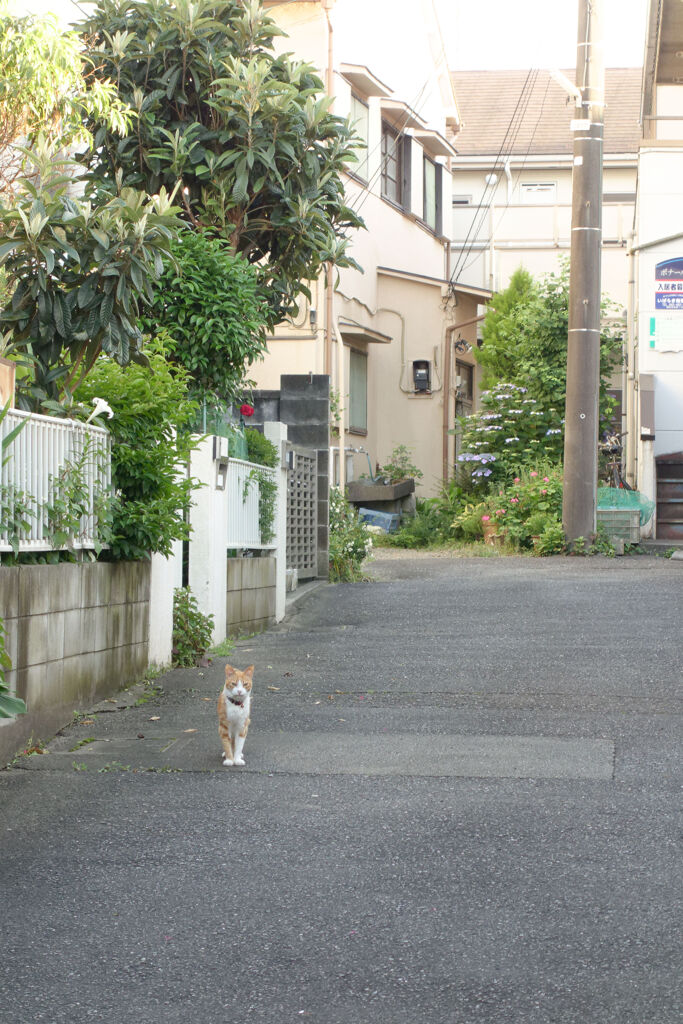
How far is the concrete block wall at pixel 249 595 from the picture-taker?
32.1ft

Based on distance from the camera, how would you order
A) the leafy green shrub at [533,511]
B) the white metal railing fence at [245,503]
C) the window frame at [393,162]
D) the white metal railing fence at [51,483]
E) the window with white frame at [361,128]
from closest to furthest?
the white metal railing fence at [51,483]
the white metal railing fence at [245,503]
the leafy green shrub at [533,511]
the window with white frame at [361,128]
the window frame at [393,162]

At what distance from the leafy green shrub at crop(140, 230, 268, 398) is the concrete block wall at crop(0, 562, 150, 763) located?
282cm

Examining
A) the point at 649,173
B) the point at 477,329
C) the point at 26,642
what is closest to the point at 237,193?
the point at 26,642

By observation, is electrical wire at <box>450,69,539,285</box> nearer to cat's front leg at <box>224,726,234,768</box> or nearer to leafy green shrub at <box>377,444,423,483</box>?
leafy green shrub at <box>377,444,423,483</box>

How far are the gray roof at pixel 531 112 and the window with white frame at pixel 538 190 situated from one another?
0.69 m

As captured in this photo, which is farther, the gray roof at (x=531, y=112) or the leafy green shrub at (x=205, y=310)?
the gray roof at (x=531, y=112)

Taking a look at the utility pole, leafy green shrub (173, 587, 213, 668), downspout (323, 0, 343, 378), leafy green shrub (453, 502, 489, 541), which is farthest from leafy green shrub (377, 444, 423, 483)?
leafy green shrub (173, 587, 213, 668)

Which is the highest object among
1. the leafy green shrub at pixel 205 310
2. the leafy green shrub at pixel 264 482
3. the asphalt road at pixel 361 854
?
the leafy green shrub at pixel 205 310

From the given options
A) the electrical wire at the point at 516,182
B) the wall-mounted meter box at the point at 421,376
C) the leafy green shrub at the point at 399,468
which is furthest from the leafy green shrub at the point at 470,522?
the electrical wire at the point at 516,182

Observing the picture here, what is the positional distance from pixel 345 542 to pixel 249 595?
13.0 feet

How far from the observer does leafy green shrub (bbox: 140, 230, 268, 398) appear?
9984mm

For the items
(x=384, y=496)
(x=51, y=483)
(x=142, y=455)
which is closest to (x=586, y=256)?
(x=384, y=496)

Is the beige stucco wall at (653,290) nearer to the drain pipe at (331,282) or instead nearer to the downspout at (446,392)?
the drain pipe at (331,282)

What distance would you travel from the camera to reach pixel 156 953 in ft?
11.2
